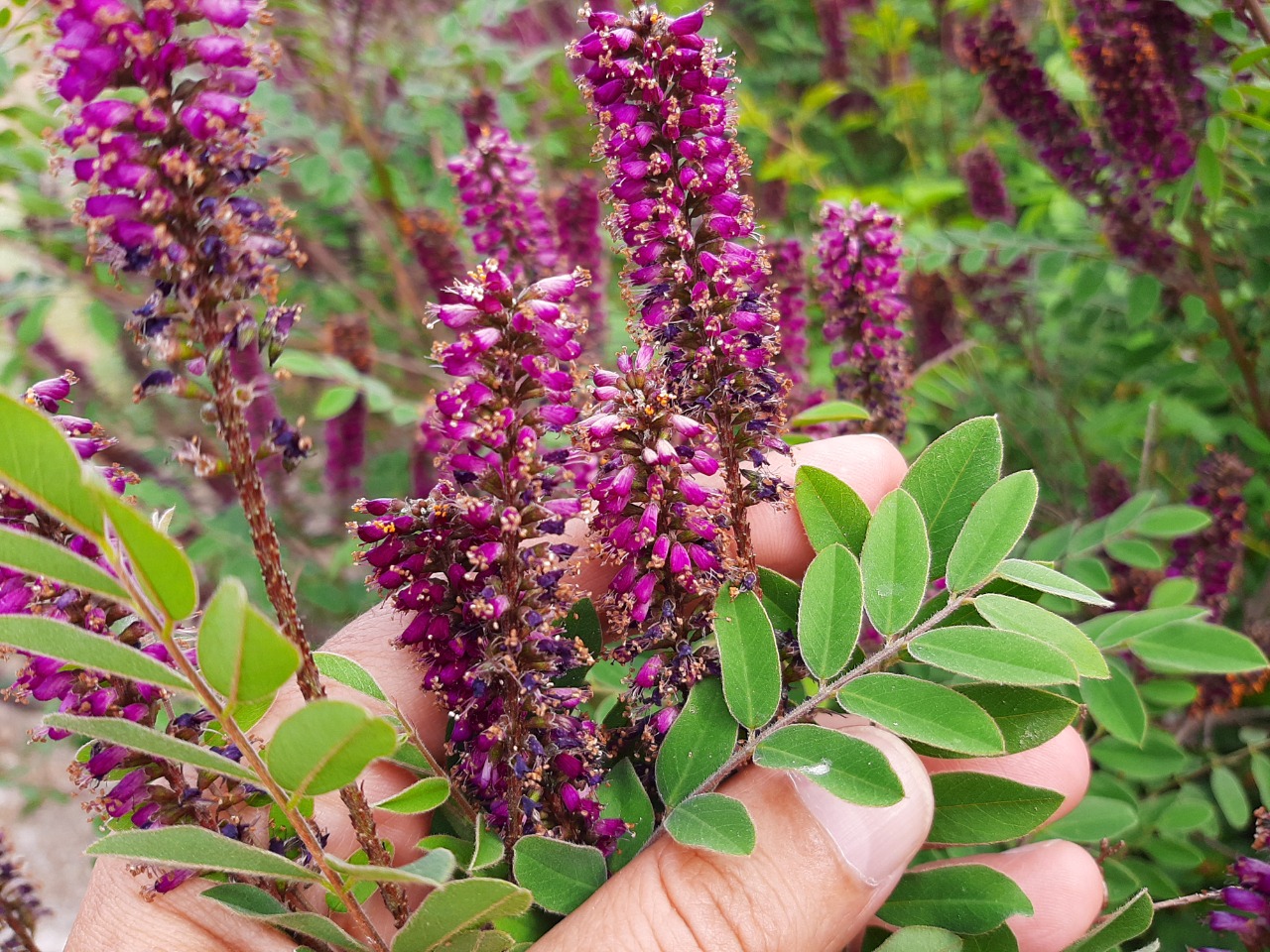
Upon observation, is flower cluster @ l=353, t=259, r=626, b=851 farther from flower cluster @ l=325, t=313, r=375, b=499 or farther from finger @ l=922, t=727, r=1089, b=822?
flower cluster @ l=325, t=313, r=375, b=499

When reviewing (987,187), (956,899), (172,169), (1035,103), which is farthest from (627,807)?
(987,187)

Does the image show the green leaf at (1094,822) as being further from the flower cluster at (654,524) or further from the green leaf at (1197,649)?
the flower cluster at (654,524)

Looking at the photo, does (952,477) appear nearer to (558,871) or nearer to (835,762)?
(835,762)

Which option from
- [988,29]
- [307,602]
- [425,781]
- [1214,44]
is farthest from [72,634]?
[1214,44]

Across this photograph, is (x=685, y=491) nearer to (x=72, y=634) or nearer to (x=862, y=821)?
(x=862, y=821)

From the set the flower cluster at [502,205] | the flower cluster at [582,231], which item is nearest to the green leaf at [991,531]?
the flower cluster at [502,205]

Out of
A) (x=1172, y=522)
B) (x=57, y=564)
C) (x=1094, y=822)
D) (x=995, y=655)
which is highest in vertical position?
(x=57, y=564)
